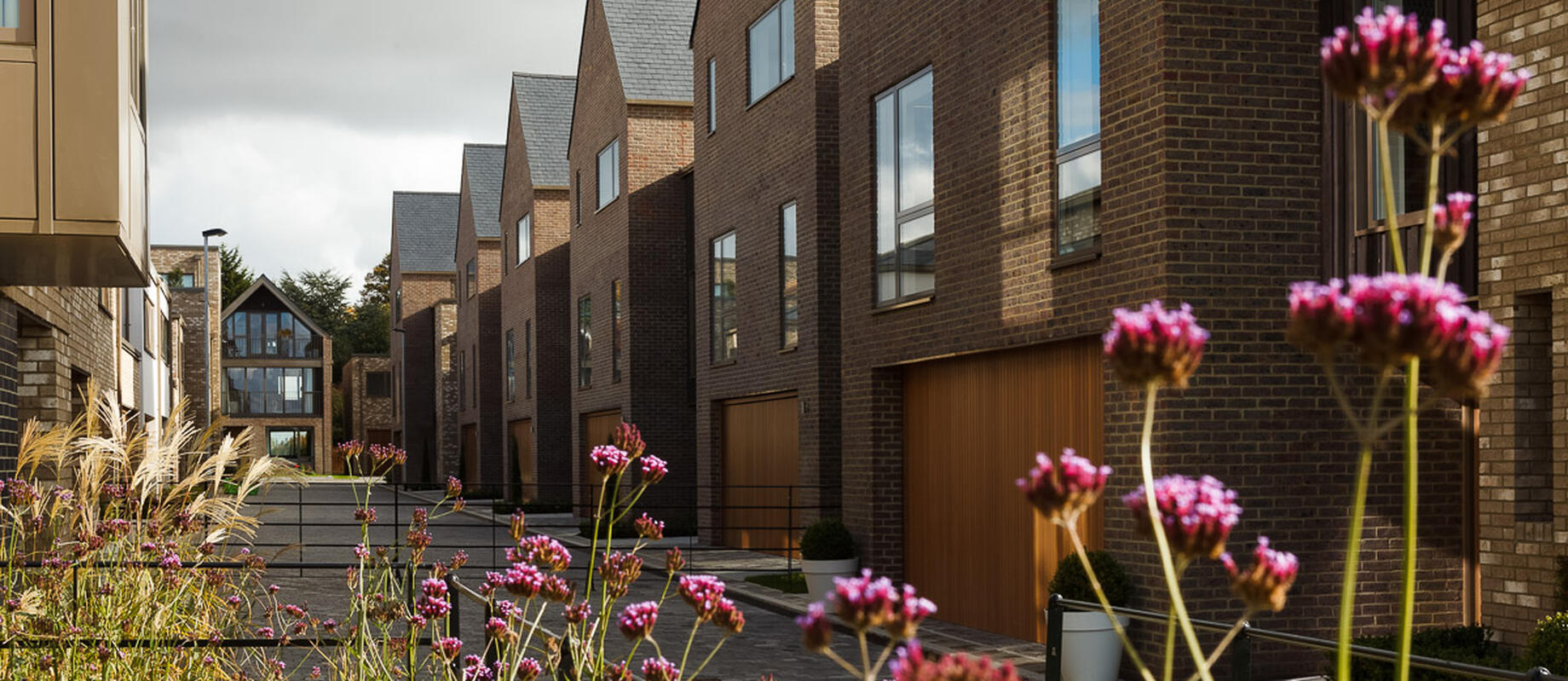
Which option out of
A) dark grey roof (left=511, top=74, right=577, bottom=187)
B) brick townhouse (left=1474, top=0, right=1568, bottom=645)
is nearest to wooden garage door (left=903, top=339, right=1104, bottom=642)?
brick townhouse (left=1474, top=0, right=1568, bottom=645)

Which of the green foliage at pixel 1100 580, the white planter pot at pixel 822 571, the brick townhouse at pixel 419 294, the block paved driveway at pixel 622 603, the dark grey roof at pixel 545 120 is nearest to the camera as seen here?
the green foliage at pixel 1100 580

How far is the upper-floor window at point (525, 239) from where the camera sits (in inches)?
1533

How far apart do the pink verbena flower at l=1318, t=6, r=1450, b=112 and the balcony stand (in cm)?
967

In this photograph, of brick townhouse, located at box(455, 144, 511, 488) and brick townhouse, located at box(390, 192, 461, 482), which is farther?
brick townhouse, located at box(390, 192, 461, 482)

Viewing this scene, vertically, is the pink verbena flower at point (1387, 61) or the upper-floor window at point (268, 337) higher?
the upper-floor window at point (268, 337)

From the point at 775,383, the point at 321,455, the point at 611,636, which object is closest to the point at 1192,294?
the point at 611,636

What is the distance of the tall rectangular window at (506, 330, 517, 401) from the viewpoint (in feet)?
136

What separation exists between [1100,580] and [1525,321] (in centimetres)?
351

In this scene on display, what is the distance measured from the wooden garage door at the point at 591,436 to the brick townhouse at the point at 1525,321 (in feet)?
71.8

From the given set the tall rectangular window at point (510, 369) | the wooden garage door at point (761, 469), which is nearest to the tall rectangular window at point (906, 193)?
the wooden garage door at point (761, 469)

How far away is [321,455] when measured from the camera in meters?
75.0

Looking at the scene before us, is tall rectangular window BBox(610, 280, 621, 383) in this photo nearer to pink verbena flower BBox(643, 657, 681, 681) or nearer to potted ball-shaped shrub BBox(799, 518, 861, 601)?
potted ball-shaped shrub BBox(799, 518, 861, 601)

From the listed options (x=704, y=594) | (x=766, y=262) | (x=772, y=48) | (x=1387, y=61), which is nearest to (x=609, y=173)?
(x=772, y=48)

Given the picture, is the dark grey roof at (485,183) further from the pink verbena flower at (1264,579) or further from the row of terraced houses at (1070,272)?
the pink verbena flower at (1264,579)
